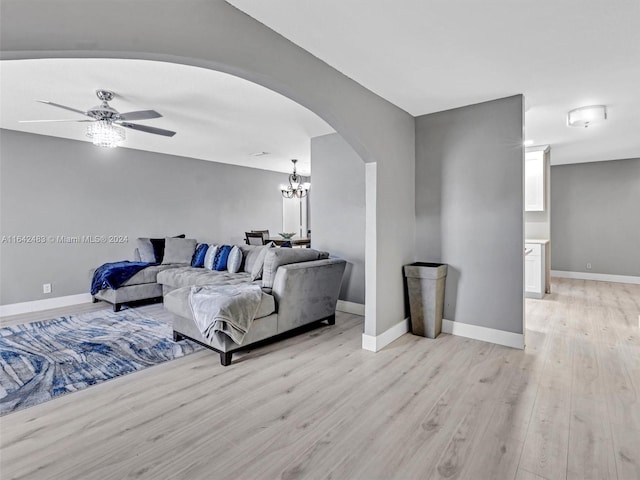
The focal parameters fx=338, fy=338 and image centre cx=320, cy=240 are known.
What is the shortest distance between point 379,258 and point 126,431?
2363mm

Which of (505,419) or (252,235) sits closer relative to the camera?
(505,419)

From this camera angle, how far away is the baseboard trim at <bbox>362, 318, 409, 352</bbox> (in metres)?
3.25

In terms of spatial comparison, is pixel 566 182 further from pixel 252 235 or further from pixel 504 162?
pixel 252 235

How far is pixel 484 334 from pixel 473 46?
8.67 ft

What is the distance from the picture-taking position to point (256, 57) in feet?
6.70

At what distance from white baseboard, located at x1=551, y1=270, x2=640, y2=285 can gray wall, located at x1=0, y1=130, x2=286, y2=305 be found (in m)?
7.39

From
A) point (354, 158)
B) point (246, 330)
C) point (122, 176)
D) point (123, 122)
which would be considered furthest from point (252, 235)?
point (246, 330)

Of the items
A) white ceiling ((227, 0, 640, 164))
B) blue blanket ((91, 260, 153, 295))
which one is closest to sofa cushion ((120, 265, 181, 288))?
blue blanket ((91, 260, 153, 295))

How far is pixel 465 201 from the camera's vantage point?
3.58m

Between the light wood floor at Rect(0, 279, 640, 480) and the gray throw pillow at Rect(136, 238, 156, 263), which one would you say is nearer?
the light wood floor at Rect(0, 279, 640, 480)

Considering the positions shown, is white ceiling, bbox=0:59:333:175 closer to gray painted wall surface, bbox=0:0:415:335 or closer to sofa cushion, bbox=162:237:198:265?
gray painted wall surface, bbox=0:0:415:335

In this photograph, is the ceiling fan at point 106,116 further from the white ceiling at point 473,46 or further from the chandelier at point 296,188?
the chandelier at point 296,188

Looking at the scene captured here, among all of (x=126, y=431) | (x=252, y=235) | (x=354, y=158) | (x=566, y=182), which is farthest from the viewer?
(x=566, y=182)

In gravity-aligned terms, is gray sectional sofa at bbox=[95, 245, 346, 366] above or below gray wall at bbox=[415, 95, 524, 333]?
below
